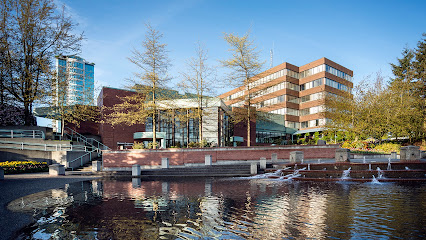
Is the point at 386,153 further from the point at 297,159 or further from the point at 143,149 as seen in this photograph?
the point at 143,149

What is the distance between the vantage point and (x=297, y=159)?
23.7m

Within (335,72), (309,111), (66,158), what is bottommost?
(66,158)

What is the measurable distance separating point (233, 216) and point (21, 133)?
2755 centimetres

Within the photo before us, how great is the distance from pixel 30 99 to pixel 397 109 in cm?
4105

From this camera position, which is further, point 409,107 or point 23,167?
point 409,107

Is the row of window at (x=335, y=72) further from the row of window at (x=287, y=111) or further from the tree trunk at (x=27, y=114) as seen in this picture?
the tree trunk at (x=27, y=114)

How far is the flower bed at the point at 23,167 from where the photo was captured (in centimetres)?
2133

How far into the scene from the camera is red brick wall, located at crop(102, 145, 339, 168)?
85.0ft

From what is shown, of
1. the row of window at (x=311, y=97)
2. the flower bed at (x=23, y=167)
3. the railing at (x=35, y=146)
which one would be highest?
the row of window at (x=311, y=97)

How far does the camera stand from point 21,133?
89.6ft

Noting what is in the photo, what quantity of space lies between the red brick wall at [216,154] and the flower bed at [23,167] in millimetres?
6443

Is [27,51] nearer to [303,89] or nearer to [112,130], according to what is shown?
[112,130]

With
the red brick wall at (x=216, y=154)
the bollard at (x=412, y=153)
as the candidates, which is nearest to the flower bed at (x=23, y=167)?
the red brick wall at (x=216, y=154)

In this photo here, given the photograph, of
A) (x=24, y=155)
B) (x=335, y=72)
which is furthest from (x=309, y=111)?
(x=24, y=155)
